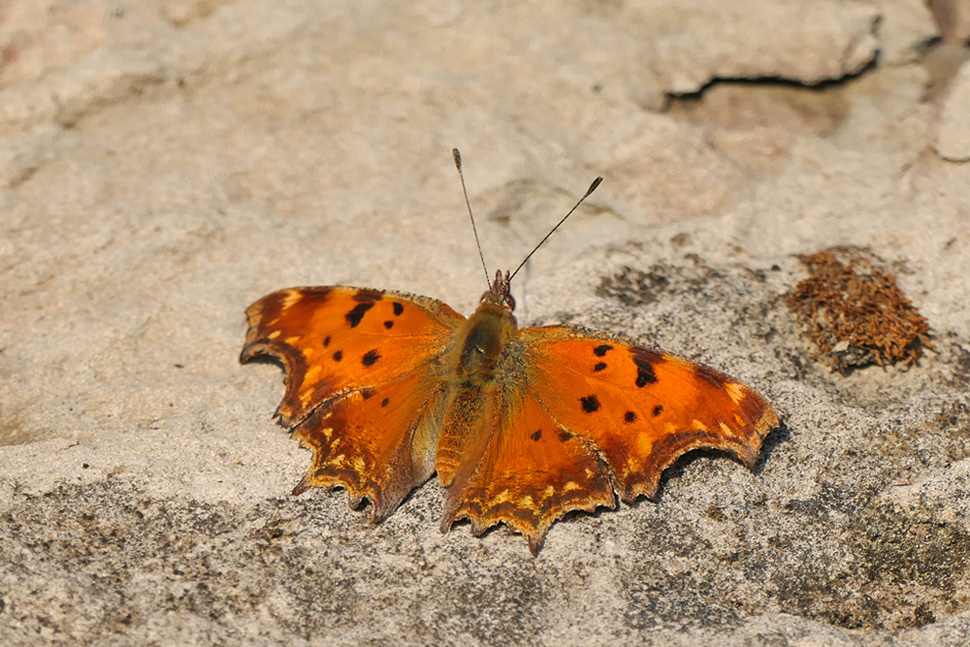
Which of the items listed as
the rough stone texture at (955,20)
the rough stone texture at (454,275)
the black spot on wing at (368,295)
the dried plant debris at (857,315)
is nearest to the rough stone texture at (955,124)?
the rough stone texture at (454,275)

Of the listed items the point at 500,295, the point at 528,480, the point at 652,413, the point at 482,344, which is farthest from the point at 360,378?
the point at 652,413

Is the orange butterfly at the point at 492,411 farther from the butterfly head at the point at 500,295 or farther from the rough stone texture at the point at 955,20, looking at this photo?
the rough stone texture at the point at 955,20

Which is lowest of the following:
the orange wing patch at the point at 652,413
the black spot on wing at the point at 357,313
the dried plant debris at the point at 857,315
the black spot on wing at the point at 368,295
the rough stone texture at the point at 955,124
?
the dried plant debris at the point at 857,315

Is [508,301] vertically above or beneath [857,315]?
above

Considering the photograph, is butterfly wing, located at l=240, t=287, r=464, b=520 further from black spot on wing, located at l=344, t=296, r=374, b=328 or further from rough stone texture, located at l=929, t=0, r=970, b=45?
rough stone texture, located at l=929, t=0, r=970, b=45

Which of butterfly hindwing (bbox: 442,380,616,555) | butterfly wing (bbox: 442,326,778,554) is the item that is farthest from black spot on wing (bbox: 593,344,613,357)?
butterfly hindwing (bbox: 442,380,616,555)

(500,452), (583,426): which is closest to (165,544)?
(500,452)

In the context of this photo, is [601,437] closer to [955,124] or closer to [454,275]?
[454,275]
